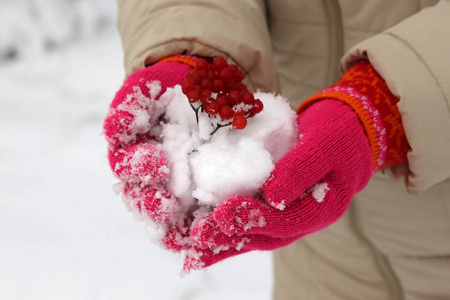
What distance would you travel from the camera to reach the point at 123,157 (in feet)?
1.61

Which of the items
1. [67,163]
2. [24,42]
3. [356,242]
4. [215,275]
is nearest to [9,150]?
[67,163]

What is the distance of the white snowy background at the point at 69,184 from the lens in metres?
1.25

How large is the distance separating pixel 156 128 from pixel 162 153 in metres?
0.07

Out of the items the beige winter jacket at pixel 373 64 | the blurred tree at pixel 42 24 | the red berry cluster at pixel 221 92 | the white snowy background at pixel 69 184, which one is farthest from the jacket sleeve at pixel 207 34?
the blurred tree at pixel 42 24

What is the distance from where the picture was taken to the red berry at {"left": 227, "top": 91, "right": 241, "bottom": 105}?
0.50 m

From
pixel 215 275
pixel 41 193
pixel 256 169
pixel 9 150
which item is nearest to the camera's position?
pixel 256 169

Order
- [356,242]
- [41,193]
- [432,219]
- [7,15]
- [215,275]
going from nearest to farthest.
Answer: [432,219] < [356,242] < [215,275] < [41,193] < [7,15]

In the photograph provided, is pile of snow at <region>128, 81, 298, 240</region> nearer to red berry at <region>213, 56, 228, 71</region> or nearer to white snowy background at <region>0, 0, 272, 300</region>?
red berry at <region>213, 56, 228, 71</region>

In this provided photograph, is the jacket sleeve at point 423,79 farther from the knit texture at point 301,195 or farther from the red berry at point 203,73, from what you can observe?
the red berry at point 203,73

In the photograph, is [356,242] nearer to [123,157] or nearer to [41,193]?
[123,157]

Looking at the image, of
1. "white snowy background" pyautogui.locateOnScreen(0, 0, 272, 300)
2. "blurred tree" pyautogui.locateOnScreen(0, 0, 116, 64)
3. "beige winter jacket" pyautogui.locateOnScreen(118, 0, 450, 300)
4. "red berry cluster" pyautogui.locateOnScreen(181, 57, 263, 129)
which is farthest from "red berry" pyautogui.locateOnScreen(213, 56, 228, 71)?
"blurred tree" pyautogui.locateOnScreen(0, 0, 116, 64)

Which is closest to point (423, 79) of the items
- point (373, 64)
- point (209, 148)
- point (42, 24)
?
point (373, 64)

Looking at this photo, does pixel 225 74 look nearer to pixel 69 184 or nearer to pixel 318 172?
pixel 318 172

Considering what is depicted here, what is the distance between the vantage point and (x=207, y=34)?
595 millimetres
